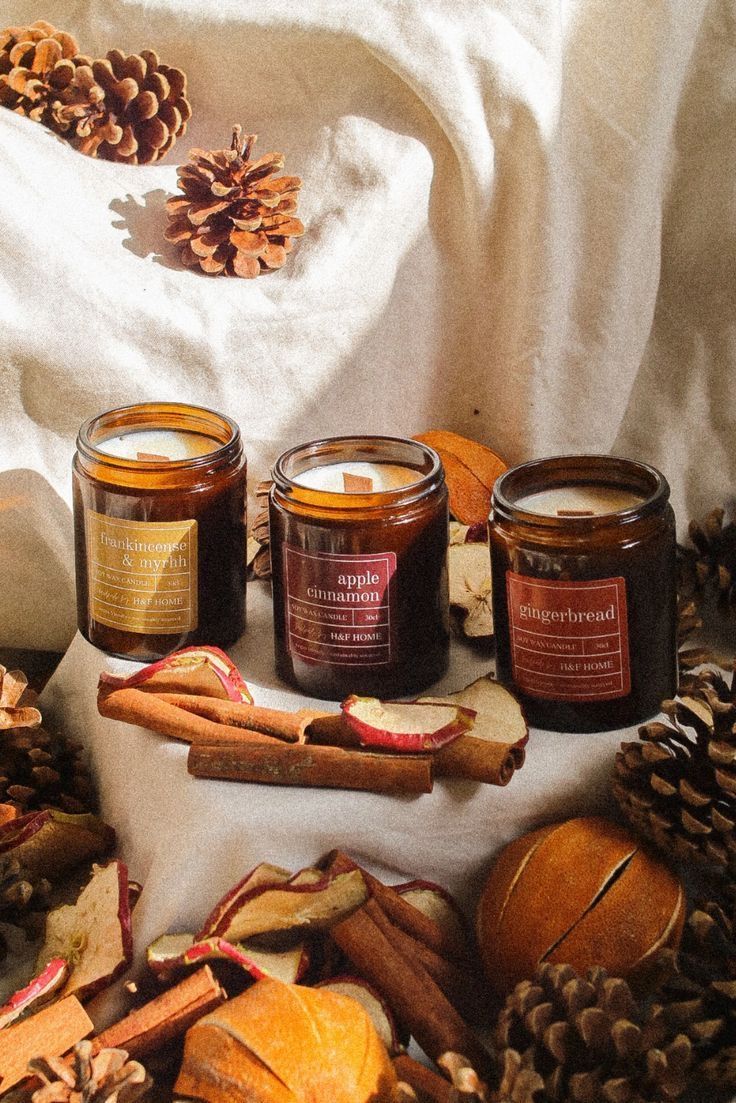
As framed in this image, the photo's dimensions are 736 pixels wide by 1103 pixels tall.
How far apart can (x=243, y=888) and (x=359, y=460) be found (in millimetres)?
357

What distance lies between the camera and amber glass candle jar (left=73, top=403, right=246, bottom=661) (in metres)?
1.03

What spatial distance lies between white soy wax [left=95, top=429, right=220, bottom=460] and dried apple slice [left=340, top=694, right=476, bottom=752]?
256 mm

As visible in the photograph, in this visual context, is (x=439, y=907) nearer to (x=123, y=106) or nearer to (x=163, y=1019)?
(x=163, y=1019)

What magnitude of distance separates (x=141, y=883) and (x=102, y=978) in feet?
0.33

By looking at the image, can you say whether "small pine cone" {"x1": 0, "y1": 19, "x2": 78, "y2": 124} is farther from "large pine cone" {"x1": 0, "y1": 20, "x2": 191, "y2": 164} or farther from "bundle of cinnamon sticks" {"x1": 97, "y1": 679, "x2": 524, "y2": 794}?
"bundle of cinnamon sticks" {"x1": 97, "y1": 679, "x2": 524, "y2": 794}

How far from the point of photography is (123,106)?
125 cm

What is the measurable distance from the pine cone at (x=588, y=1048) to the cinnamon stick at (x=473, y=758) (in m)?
0.17

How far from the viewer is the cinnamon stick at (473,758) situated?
3.05 ft

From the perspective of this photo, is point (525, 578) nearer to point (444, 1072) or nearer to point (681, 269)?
point (444, 1072)

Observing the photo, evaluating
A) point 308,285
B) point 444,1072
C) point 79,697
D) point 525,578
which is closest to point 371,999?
point 444,1072

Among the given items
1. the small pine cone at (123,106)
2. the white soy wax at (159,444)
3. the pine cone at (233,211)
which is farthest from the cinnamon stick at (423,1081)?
the small pine cone at (123,106)

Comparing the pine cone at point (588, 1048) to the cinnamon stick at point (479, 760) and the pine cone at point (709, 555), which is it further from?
the pine cone at point (709, 555)

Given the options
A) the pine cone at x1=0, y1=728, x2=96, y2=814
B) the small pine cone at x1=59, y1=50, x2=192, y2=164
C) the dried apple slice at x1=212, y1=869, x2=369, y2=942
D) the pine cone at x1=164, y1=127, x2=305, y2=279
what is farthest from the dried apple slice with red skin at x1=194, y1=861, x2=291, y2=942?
the small pine cone at x1=59, y1=50, x2=192, y2=164

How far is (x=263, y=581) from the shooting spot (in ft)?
4.06
